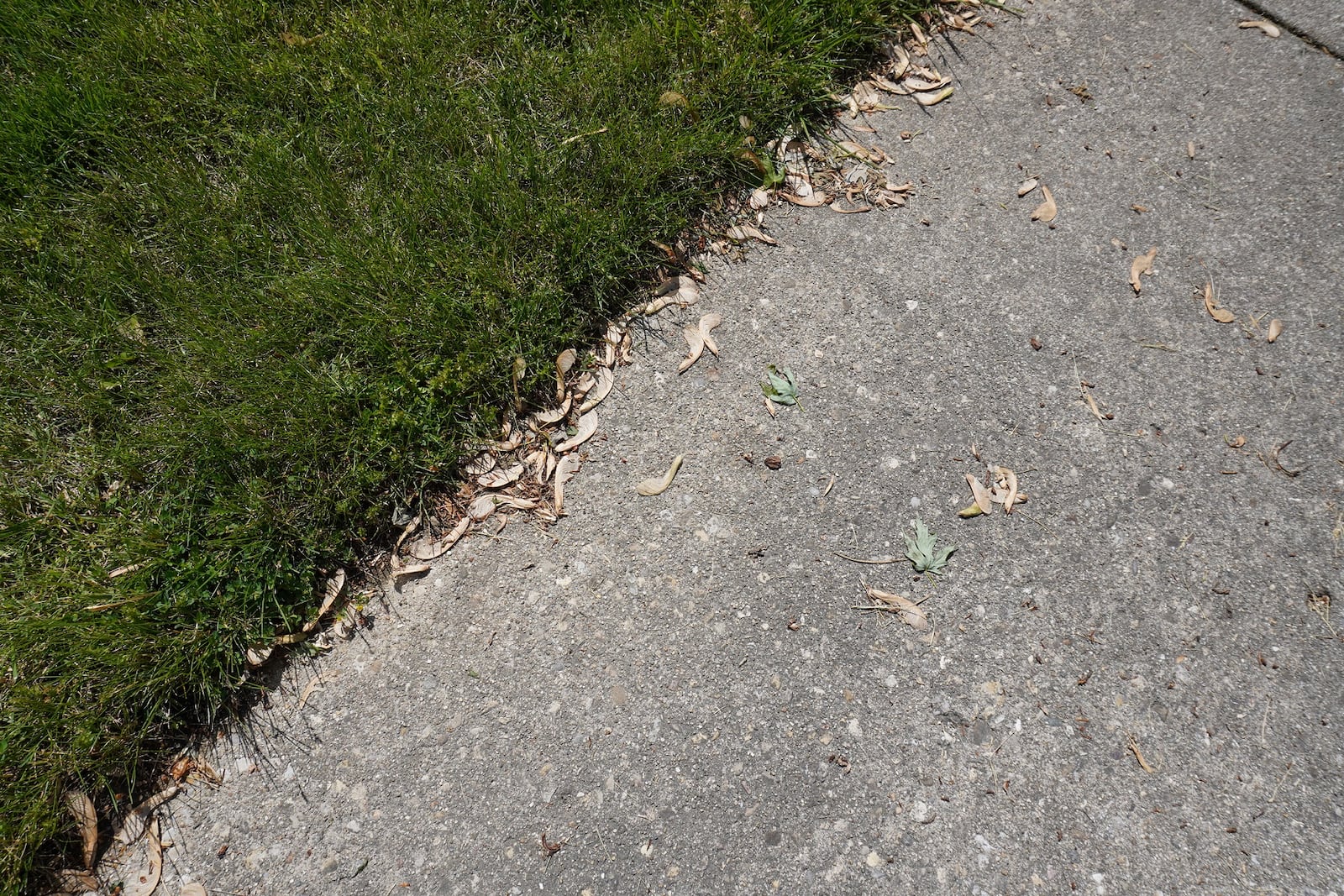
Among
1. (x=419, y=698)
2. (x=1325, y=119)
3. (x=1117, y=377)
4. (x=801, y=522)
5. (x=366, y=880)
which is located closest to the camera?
(x=366, y=880)

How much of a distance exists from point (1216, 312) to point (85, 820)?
12.9ft

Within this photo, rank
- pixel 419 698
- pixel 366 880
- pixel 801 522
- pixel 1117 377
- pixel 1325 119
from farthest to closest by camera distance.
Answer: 1. pixel 1325 119
2. pixel 1117 377
3. pixel 801 522
4. pixel 419 698
5. pixel 366 880

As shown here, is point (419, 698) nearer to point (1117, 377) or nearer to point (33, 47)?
point (1117, 377)

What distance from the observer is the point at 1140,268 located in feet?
9.48

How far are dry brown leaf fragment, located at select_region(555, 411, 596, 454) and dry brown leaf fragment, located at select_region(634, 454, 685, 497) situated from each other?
0.86 ft

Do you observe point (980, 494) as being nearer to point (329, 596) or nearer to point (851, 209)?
point (851, 209)

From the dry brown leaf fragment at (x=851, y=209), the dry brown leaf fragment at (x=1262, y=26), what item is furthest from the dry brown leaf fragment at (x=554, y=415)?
the dry brown leaf fragment at (x=1262, y=26)

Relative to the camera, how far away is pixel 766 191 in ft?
10.3

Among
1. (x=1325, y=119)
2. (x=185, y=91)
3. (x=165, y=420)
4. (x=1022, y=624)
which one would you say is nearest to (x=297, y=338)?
(x=165, y=420)

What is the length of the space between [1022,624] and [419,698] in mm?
1826

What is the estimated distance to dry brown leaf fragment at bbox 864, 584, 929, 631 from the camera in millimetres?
2389

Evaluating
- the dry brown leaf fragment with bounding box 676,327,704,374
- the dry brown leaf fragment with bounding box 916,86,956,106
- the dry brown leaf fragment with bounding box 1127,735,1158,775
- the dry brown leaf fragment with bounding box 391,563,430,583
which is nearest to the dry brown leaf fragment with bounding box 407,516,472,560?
the dry brown leaf fragment with bounding box 391,563,430,583

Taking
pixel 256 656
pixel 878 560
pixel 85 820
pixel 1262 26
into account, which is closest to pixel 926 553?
pixel 878 560

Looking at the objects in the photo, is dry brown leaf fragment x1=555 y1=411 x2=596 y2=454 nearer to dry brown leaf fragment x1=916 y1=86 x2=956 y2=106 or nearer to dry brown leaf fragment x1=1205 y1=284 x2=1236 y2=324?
dry brown leaf fragment x1=916 y1=86 x2=956 y2=106
